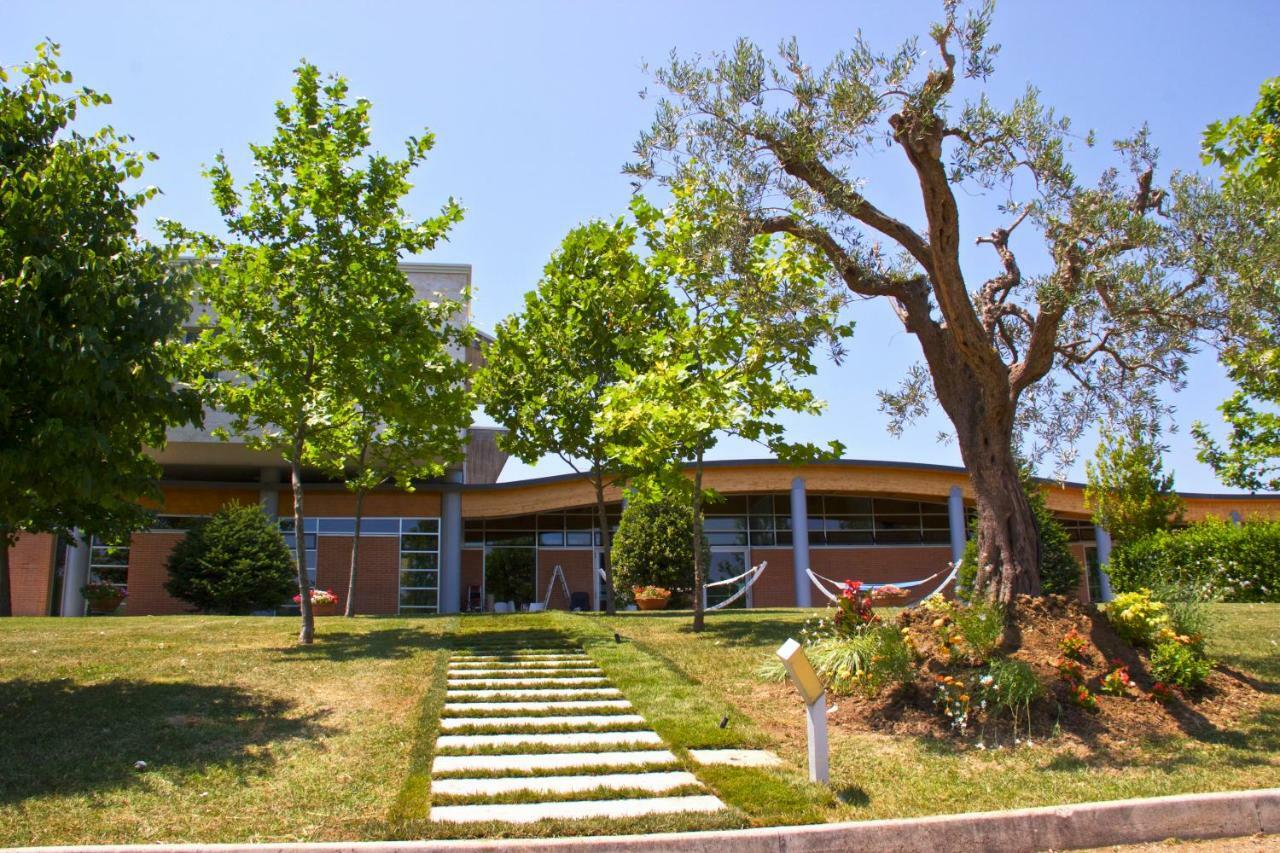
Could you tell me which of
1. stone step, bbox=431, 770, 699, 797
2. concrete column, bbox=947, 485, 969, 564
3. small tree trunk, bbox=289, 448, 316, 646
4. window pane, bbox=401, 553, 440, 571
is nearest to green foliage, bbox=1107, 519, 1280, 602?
concrete column, bbox=947, 485, 969, 564

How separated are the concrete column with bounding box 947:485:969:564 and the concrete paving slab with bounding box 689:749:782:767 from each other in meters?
22.8

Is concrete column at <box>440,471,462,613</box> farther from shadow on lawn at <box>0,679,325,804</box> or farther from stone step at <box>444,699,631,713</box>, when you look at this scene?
stone step at <box>444,699,631,713</box>

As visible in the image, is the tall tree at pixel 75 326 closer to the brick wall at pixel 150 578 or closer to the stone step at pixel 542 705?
the stone step at pixel 542 705

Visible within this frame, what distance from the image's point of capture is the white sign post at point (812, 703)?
6027 millimetres

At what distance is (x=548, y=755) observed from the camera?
22.9 ft

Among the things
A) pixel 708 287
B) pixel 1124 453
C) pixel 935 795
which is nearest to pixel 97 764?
pixel 935 795

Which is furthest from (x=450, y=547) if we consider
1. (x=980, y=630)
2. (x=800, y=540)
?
(x=980, y=630)

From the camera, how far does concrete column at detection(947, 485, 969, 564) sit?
28344mm

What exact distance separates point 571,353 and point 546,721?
10219mm

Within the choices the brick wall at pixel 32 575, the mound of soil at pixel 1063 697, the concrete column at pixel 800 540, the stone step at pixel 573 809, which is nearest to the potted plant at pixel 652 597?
the concrete column at pixel 800 540

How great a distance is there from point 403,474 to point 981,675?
14861 mm

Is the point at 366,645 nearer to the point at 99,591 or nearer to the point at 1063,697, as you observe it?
the point at 1063,697

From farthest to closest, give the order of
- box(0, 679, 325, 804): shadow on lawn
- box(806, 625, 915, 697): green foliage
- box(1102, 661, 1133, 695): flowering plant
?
box(806, 625, 915, 697): green foliage
box(1102, 661, 1133, 695): flowering plant
box(0, 679, 325, 804): shadow on lawn

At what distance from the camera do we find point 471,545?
29703 mm
